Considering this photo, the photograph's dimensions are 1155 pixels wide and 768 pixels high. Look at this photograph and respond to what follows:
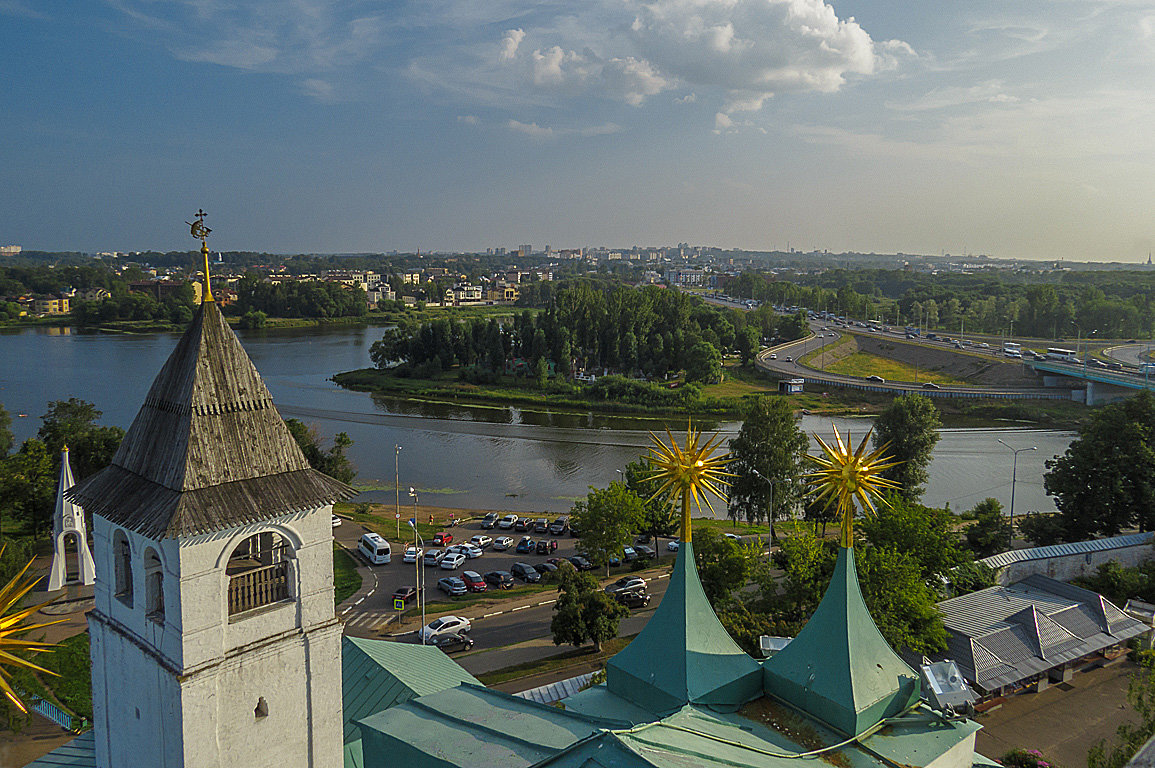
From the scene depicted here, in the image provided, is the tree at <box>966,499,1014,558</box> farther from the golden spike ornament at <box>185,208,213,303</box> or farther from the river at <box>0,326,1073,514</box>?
the golden spike ornament at <box>185,208,213,303</box>

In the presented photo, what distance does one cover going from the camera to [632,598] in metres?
23.3

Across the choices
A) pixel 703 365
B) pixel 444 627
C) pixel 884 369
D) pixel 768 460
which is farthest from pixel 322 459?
pixel 884 369

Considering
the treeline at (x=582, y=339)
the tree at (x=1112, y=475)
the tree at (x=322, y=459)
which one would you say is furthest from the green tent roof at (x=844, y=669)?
the treeline at (x=582, y=339)

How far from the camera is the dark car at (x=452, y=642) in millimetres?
20266

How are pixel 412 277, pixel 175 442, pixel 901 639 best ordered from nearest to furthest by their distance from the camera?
pixel 175 442
pixel 901 639
pixel 412 277

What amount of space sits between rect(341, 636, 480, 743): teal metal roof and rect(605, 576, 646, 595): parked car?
33.7 feet

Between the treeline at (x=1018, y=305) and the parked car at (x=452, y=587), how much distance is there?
84792mm

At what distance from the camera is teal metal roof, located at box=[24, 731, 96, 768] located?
10.5 metres

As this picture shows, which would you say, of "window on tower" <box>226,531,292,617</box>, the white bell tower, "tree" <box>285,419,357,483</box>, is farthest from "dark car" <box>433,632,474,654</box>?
"tree" <box>285,419,357,483</box>

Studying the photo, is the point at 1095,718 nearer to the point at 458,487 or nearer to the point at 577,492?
the point at 577,492

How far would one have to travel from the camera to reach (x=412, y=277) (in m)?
191

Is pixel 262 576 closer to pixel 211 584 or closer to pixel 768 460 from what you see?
pixel 211 584

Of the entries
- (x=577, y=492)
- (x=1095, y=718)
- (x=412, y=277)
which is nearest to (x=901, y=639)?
(x=1095, y=718)

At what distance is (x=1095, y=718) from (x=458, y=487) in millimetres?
29350
